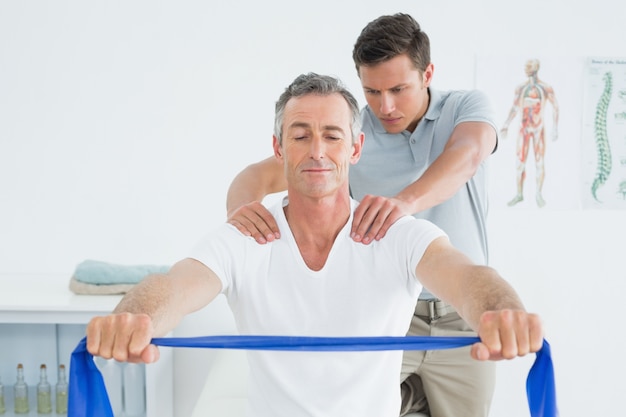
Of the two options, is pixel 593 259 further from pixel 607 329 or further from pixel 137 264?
pixel 137 264

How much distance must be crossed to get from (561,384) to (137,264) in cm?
183

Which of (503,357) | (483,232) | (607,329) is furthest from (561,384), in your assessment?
(503,357)

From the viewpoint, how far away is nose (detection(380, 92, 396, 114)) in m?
2.10

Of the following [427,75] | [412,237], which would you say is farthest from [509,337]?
[427,75]

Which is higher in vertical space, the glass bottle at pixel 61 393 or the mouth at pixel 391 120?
the mouth at pixel 391 120

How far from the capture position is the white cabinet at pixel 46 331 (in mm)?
2850

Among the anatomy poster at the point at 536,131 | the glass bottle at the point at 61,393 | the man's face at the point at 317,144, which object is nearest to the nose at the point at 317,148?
the man's face at the point at 317,144

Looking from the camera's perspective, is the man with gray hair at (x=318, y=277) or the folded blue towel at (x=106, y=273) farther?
the folded blue towel at (x=106, y=273)

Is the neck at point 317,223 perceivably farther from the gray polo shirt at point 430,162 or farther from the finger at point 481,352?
the finger at point 481,352

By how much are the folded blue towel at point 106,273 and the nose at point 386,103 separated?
132cm

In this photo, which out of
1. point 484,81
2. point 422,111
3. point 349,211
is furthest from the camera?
point 484,81

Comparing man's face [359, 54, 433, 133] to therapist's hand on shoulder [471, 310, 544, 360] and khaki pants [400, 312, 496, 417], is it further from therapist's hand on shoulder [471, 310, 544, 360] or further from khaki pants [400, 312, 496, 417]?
therapist's hand on shoulder [471, 310, 544, 360]

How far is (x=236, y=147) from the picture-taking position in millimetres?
3252

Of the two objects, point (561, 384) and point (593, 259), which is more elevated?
point (593, 259)
